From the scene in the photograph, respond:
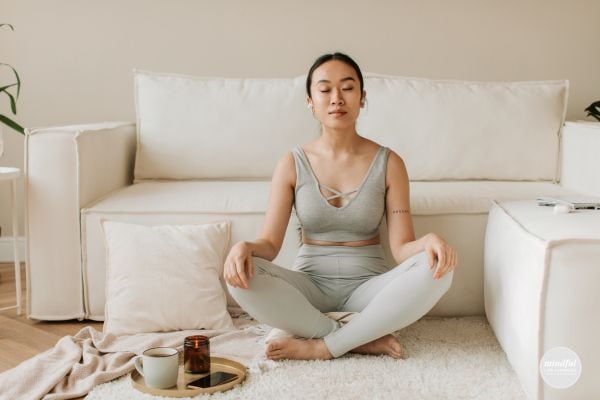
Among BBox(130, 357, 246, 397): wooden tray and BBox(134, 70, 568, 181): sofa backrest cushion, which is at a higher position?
BBox(134, 70, 568, 181): sofa backrest cushion

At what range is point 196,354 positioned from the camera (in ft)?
5.61

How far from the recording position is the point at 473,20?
318 centimetres

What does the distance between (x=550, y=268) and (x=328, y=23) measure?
1983mm

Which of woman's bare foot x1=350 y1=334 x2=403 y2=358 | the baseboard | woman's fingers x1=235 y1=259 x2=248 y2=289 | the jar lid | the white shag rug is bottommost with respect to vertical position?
the baseboard

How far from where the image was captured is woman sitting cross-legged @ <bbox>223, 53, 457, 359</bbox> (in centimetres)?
182

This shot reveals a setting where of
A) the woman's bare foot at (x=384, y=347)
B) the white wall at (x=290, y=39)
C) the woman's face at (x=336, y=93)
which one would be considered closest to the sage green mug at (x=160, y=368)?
the woman's bare foot at (x=384, y=347)

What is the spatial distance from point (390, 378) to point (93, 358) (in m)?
0.78

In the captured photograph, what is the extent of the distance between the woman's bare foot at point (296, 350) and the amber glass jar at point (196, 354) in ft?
0.68

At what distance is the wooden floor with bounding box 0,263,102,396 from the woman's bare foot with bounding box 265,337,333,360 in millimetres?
688

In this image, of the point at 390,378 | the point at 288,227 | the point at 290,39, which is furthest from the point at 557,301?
the point at 290,39

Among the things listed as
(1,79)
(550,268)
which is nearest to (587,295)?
(550,268)

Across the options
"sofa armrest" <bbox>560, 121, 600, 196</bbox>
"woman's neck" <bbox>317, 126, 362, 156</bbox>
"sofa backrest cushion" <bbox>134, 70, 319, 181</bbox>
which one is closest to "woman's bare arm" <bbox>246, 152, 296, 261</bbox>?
"woman's neck" <bbox>317, 126, 362, 156</bbox>

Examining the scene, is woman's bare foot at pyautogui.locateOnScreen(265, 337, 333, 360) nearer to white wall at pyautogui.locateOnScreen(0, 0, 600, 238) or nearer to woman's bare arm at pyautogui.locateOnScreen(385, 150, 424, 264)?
woman's bare arm at pyautogui.locateOnScreen(385, 150, 424, 264)

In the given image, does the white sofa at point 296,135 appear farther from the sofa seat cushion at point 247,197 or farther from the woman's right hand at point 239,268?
the woman's right hand at point 239,268
